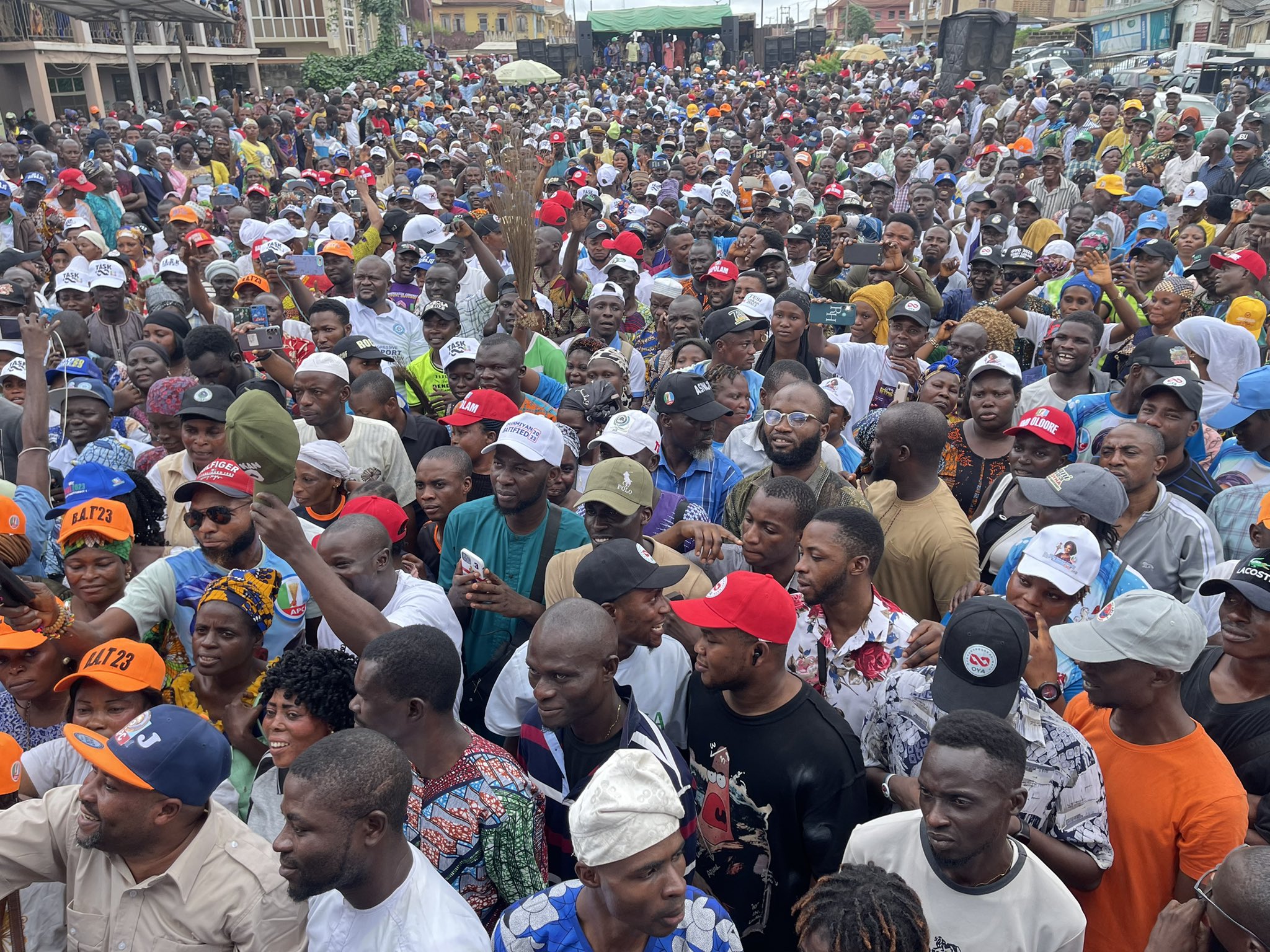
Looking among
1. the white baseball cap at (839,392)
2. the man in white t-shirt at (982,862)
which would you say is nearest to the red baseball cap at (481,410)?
the white baseball cap at (839,392)

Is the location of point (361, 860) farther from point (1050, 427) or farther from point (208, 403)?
point (1050, 427)

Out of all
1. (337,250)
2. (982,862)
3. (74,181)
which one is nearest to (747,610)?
(982,862)

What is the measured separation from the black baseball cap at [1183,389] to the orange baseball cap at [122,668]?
4411mm

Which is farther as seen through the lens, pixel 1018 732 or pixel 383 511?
pixel 383 511

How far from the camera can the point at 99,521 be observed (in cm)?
370

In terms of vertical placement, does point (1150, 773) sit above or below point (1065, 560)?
below

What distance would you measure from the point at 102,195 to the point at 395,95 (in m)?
16.0

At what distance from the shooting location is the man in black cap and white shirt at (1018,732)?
104 inches

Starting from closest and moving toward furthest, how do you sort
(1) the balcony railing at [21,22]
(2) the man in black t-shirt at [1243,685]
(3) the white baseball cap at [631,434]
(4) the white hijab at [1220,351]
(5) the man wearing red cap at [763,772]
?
(5) the man wearing red cap at [763,772] → (2) the man in black t-shirt at [1243,685] → (3) the white baseball cap at [631,434] → (4) the white hijab at [1220,351] → (1) the balcony railing at [21,22]

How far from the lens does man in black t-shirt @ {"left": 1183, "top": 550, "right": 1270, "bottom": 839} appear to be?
2933mm

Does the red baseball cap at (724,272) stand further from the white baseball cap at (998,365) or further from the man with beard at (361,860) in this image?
the man with beard at (361,860)

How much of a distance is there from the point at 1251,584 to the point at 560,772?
2242 mm

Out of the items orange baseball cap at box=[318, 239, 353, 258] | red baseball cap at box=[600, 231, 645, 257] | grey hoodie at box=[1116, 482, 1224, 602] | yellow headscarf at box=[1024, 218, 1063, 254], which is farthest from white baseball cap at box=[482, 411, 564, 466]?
yellow headscarf at box=[1024, 218, 1063, 254]

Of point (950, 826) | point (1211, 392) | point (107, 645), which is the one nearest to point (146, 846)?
point (107, 645)
